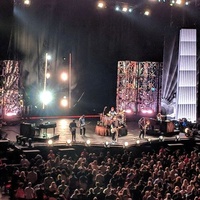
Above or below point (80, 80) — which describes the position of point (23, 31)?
above

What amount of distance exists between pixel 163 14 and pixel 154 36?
5.61ft

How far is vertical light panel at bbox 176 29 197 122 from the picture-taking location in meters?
26.3

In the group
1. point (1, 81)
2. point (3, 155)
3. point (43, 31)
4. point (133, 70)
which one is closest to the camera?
point (3, 155)

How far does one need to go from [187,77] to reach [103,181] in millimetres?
14410

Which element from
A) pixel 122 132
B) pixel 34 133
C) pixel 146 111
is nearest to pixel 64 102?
pixel 146 111

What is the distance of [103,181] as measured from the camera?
44.3ft

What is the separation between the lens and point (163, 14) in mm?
27188

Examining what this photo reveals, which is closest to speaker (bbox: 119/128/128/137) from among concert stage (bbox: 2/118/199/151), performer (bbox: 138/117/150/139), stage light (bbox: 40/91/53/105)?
concert stage (bbox: 2/118/199/151)

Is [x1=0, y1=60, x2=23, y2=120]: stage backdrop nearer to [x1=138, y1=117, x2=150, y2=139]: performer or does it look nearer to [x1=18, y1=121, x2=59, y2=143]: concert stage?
[x1=18, y1=121, x2=59, y2=143]: concert stage

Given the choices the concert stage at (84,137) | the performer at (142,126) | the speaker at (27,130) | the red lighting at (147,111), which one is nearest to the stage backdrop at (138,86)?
the red lighting at (147,111)

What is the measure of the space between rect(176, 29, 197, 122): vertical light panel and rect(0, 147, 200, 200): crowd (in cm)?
1034

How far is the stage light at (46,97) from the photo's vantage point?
2657cm

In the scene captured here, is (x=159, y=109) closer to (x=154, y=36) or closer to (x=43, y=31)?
Answer: (x=154, y=36)

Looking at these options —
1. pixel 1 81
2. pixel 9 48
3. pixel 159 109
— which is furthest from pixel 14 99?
pixel 159 109
